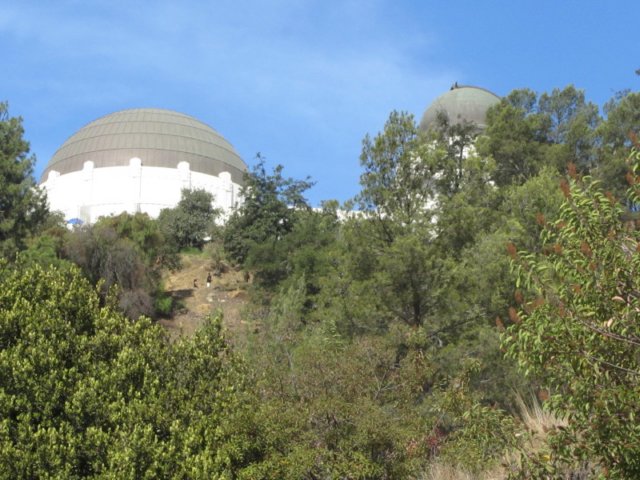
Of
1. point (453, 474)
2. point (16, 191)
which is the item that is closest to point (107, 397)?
point (453, 474)

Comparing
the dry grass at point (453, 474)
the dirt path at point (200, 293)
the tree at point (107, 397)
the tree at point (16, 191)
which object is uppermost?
the tree at point (16, 191)

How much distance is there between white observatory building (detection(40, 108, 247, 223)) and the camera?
46375mm

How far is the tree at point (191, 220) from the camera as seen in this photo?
39312mm

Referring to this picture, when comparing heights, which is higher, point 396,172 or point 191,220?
point 191,220

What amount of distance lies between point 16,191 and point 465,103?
A: 27.5m

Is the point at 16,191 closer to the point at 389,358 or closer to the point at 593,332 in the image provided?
the point at 389,358

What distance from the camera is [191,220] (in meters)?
40.0

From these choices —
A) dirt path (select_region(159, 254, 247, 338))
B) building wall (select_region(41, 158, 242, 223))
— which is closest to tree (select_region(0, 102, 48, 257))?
dirt path (select_region(159, 254, 247, 338))

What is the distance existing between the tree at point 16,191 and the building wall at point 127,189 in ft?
70.8

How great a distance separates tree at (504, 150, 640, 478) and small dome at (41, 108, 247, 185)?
4465 centimetres

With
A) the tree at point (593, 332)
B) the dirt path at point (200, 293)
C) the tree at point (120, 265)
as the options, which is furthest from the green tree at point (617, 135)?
the tree at point (593, 332)

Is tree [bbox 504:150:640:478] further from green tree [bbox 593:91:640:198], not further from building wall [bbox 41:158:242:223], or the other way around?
building wall [bbox 41:158:242:223]

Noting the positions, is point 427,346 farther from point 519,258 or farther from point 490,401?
point 519,258

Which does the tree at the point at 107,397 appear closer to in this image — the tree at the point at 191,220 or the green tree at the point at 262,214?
the green tree at the point at 262,214
